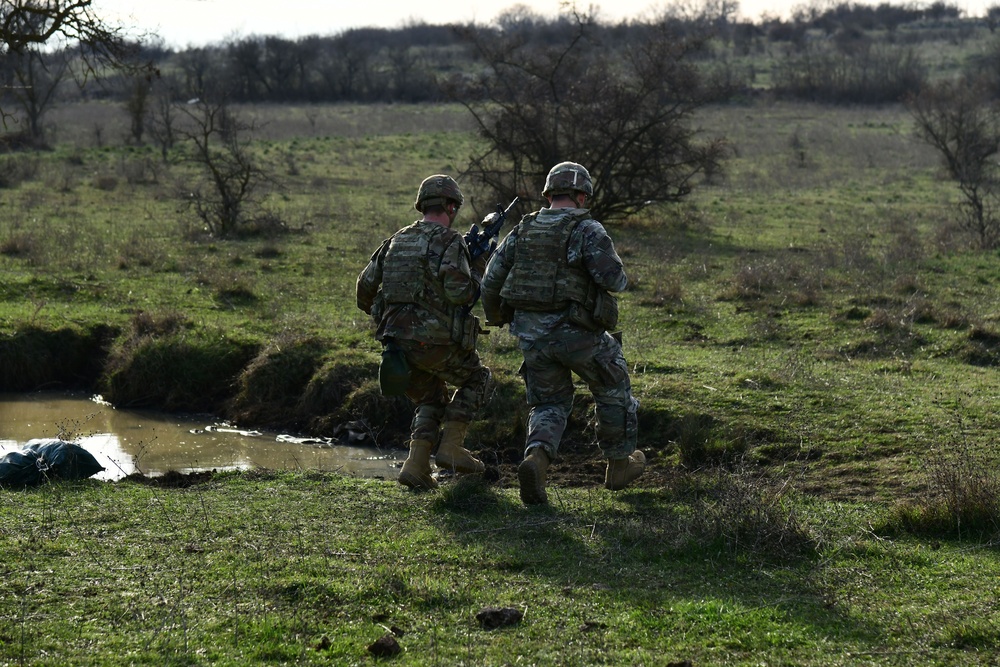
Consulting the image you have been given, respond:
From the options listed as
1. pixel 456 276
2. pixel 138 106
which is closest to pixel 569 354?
pixel 456 276

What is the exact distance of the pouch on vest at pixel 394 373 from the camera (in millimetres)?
7277

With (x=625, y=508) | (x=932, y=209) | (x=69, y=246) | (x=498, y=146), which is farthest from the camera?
(x=932, y=209)

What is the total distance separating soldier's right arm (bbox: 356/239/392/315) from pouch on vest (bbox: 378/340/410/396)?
39cm

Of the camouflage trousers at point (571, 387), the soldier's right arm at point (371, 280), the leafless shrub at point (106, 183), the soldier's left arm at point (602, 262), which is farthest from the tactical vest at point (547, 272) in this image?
the leafless shrub at point (106, 183)

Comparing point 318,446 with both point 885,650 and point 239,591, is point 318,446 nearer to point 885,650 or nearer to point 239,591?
point 239,591

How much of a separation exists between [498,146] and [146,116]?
21302 mm

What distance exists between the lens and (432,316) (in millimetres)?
7336

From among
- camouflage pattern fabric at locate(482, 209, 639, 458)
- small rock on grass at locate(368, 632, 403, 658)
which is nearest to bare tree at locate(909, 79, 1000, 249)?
camouflage pattern fabric at locate(482, 209, 639, 458)

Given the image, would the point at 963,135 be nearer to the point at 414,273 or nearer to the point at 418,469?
the point at 414,273

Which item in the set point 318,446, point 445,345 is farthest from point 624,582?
point 318,446

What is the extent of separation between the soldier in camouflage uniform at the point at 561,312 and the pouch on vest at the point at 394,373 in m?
0.68

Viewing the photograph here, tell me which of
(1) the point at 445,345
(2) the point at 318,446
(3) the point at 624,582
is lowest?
(2) the point at 318,446

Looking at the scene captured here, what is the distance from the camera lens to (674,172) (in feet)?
65.5

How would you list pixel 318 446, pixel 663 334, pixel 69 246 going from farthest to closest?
pixel 69 246 → pixel 663 334 → pixel 318 446
